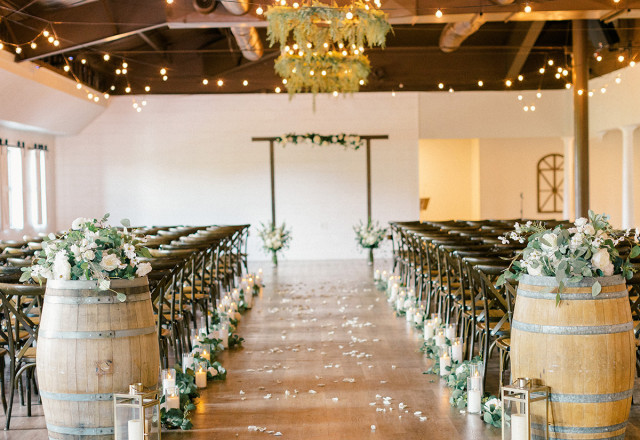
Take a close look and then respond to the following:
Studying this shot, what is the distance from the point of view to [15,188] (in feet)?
48.2

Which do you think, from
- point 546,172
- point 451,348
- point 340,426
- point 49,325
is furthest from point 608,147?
point 49,325

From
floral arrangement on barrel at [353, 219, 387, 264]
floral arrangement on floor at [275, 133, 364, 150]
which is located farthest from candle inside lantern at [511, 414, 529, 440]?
floral arrangement on floor at [275, 133, 364, 150]

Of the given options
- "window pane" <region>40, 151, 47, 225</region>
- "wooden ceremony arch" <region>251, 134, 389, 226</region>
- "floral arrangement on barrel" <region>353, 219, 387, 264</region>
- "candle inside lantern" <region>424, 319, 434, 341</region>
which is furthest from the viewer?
"wooden ceremony arch" <region>251, 134, 389, 226</region>

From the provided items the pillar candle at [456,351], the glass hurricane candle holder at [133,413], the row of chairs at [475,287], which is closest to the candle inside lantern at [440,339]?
the row of chairs at [475,287]

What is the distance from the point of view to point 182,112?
1689 centimetres

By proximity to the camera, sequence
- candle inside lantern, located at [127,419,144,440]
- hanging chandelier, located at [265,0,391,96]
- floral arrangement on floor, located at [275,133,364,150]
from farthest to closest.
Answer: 1. floral arrangement on floor, located at [275,133,364,150]
2. hanging chandelier, located at [265,0,391,96]
3. candle inside lantern, located at [127,419,144,440]

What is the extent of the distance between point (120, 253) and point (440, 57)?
550 inches

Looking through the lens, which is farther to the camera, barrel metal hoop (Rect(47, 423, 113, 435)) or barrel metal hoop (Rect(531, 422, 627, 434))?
barrel metal hoop (Rect(47, 423, 113, 435))

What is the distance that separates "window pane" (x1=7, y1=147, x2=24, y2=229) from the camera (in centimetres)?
1441

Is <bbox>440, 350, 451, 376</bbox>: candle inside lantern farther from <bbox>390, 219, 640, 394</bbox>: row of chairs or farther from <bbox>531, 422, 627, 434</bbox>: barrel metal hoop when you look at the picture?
<bbox>531, 422, 627, 434</bbox>: barrel metal hoop

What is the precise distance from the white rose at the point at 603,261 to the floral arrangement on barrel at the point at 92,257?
225 cm

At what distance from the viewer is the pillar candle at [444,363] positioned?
19.4 feet

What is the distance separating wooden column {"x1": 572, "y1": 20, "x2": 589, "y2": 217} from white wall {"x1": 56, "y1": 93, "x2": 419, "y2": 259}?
12.1 ft

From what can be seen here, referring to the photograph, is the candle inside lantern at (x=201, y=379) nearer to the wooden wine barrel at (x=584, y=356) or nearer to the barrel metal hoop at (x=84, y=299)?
the barrel metal hoop at (x=84, y=299)
